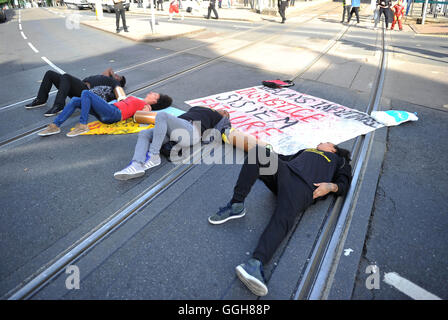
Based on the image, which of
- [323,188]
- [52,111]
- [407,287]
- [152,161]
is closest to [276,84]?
[152,161]

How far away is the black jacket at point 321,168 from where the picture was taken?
2.84 m

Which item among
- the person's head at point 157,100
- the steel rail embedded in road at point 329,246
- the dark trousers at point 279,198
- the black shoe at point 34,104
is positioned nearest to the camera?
the steel rail embedded in road at point 329,246

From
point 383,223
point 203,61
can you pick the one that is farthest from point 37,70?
point 383,223

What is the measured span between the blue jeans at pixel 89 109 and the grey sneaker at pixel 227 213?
8.69ft

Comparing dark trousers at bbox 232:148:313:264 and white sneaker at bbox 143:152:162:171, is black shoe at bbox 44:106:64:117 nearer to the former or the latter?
white sneaker at bbox 143:152:162:171

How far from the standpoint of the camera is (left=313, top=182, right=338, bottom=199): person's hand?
109 inches

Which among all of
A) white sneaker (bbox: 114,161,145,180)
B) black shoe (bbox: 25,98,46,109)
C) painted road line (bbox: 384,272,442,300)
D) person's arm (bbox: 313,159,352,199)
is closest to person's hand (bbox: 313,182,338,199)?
person's arm (bbox: 313,159,352,199)

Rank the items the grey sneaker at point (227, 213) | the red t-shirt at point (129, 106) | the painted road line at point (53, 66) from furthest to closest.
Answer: the painted road line at point (53, 66) → the red t-shirt at point (129, 106) → the grey sneaker at point (227, 213)

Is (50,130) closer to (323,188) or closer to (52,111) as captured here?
(52,111)

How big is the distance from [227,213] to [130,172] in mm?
1300

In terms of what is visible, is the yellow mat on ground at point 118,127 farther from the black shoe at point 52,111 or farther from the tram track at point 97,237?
the tram track at point 97,237

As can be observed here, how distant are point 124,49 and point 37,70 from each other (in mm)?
3184

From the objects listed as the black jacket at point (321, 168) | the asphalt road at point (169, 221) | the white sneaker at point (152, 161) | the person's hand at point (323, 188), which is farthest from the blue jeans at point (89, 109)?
the person's hand at point (323, 188)

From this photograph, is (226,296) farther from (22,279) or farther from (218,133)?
(218,133)
